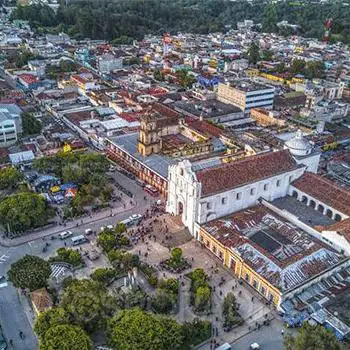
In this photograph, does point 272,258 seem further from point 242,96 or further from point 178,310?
point 242,96

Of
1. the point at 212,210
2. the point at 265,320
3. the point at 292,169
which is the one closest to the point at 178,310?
the point at 265,320

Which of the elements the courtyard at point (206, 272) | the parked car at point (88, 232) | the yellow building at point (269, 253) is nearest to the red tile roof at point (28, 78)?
the parked car at point (88, 232)

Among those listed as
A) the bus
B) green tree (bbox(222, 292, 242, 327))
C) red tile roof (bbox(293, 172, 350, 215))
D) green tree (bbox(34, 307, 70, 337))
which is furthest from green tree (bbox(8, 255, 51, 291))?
→ red tile roof (bbox(293, 172, 350, 215))

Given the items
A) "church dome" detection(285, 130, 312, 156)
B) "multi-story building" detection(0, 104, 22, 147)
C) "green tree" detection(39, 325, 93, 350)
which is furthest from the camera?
"multi-story building" detection(0, 104, 22, 147)

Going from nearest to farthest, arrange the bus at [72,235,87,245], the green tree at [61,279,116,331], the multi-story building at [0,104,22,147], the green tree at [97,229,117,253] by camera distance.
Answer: the green tree at [61,279,116,331]
the green tree at [97,229,117,253]
the bus at [72,235,87,245]
the multi-story building at [0,104,22,147]

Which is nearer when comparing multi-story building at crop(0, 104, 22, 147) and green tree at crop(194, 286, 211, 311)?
green tree at crop(194, 286, 211, 311)

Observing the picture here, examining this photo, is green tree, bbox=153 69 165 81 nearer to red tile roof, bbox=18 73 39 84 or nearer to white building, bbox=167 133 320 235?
red tile roof, bbox=18 73 39 84

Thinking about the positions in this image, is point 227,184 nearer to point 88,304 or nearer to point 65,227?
point 65,227

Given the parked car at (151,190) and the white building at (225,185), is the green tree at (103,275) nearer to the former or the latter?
the white building at (225,185)
